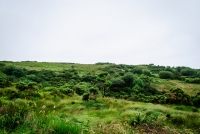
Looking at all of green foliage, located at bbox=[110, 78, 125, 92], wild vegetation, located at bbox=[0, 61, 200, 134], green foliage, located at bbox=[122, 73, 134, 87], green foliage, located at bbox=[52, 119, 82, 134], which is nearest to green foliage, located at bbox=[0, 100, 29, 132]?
wild vegetation, located at bbox=[0, 61, 200, 134]

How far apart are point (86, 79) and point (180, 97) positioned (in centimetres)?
3442

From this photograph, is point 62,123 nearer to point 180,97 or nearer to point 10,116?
point 10,116

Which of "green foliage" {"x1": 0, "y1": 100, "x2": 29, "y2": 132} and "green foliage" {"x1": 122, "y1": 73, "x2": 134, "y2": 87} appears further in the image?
"green foliage" {"x1": 122, "y1": 73, "x2": 134, "y2": 87}

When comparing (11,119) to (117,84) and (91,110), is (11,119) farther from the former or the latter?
(117,84)

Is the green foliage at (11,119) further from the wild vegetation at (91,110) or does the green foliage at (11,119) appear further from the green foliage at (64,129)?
the green foliage at (64,129)

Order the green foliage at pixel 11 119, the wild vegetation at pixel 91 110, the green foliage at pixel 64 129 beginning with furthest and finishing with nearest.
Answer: the wild vegetation at pixel 91 110 < the green foliage at pixel 11 119 < the green foliage at pixel 64 129

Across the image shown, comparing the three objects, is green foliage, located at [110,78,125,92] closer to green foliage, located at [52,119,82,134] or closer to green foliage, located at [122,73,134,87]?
green foliage, located at [122,73,134,87]

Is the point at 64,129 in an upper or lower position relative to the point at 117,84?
upper

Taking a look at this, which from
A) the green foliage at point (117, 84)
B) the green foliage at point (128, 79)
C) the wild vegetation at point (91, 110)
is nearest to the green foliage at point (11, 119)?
the wild vegetation at point (91, 110)

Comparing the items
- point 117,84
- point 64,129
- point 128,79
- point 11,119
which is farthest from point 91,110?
point 128,79

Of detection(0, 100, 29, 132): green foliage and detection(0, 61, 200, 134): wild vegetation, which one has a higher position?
detection(0, 100, 29, 132): green foliage

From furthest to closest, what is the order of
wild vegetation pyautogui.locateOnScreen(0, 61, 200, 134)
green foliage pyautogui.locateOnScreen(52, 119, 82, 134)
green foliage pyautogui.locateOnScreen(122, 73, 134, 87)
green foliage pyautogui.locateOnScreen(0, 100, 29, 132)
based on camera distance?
green foliage pyautogui.locateOnScreen(122, 73, 134, 87), wild vegetation pyautogui.locateOnScreen(0, 61, 200, 134), green foliage pyautogui.locateOnScreen(0, 100, 29, 132), green foliage pyautogui.locateOnScreen(52, 119, 82, 134)

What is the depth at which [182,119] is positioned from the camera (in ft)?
38.9

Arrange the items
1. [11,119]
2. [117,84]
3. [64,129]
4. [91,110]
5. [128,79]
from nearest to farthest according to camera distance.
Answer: [64,129]
[11,119]
[91,110]
[117,84]
[128,79]
